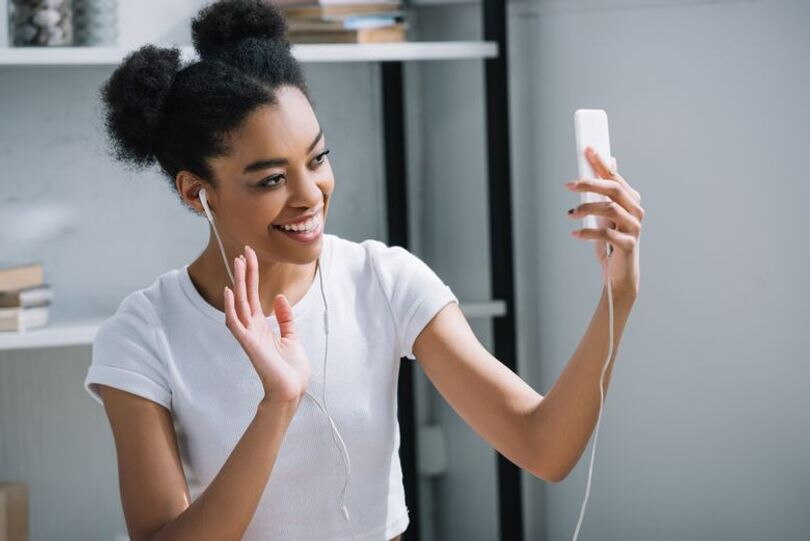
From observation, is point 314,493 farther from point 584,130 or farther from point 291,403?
point 584,130

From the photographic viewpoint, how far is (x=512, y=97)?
228 centimetres

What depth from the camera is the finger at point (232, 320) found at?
47.3 inches

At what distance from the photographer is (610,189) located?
1.18m

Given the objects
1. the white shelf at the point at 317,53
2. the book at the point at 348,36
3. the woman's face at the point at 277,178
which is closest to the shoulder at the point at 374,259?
the woman's face at the point at 277,178

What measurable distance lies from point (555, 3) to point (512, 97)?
0.21 metres

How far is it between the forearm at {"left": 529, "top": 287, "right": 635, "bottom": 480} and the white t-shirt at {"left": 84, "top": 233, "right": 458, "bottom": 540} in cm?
21

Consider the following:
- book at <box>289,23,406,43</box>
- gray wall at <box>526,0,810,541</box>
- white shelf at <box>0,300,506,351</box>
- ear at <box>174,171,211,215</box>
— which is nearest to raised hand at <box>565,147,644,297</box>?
ear at <box>174,171,211,215</box>

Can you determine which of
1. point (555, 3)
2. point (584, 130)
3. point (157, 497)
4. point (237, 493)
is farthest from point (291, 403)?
point (555, 3)

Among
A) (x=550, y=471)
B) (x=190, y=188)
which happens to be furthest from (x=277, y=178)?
(x=550, y=471)

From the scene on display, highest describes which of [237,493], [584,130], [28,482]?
[584,130]

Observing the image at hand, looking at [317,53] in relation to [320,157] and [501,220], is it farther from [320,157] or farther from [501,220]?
[320,157]

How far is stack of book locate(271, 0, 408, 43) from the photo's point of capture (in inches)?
80.7

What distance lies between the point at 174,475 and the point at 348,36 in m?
0.96

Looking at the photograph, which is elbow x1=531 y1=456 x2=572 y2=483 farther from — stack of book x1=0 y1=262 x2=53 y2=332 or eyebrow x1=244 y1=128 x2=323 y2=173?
stack of book x1=0 y1=262 x2=53 y2=332
